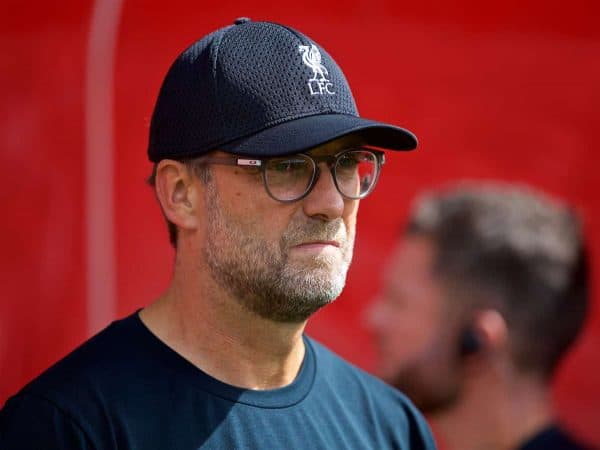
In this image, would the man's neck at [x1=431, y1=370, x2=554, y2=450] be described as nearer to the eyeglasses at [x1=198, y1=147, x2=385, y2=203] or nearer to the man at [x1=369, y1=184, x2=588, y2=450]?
the man at [x1=369, y1=184, x2=588, y2=450]

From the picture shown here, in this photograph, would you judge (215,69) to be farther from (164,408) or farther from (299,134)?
(164,408)

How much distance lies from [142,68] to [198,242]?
1430 millimetres

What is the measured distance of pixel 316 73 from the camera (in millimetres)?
2234

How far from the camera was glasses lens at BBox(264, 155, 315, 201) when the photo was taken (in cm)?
218

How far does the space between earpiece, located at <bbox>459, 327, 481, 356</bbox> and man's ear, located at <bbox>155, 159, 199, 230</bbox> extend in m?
1.82

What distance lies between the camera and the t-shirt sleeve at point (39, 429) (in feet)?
6.34

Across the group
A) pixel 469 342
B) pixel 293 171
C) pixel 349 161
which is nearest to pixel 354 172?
pixel 349 161

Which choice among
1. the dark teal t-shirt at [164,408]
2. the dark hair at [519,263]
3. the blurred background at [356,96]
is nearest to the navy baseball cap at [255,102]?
the dark teal t-shirt at [164,408]

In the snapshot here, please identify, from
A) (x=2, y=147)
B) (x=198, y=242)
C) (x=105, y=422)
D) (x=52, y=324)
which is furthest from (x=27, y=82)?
(x=105, y=422)

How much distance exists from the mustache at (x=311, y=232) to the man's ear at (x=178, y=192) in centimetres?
23

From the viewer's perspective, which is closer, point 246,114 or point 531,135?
point 246,114

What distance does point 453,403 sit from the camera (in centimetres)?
383

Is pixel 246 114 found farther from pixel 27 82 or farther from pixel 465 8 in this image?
pixel 465 8

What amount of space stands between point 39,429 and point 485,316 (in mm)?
2230
